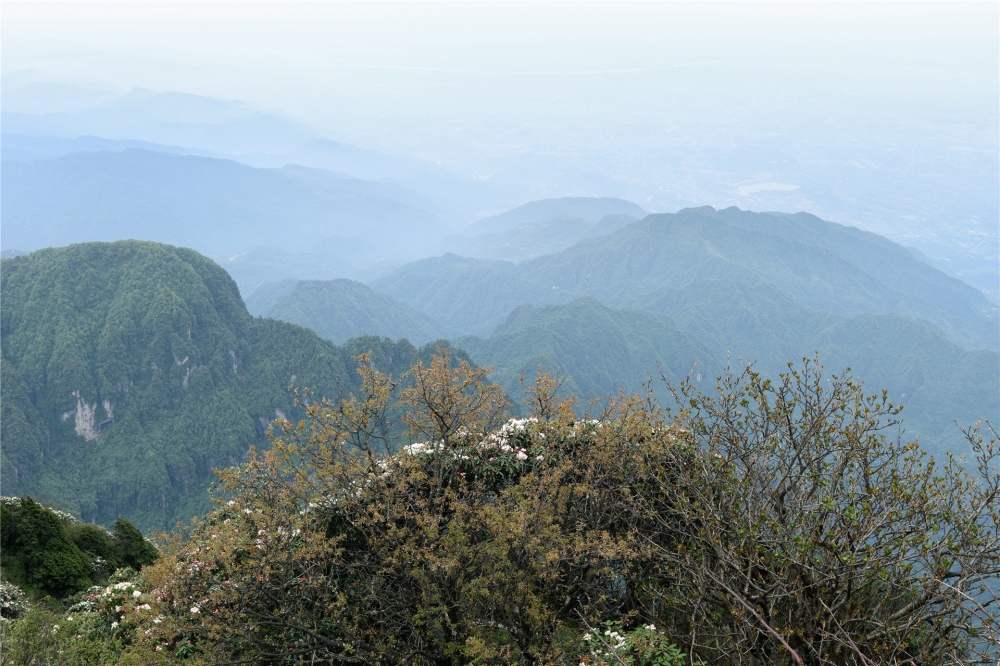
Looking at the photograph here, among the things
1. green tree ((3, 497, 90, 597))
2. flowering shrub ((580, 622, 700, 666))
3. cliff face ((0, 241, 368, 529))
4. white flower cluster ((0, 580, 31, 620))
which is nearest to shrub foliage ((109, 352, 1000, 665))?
flowering shrub ((580, 622, 700, 666))

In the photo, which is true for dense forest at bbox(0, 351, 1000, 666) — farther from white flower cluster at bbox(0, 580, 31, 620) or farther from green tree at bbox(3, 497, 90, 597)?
green tree at bbox(3, 497, 90, 597)

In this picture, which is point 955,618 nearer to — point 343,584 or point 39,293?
point 343,584

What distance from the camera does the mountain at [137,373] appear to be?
110 m

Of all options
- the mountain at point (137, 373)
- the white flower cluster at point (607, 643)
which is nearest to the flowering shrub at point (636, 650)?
the white flower cluster at point (607, 643)

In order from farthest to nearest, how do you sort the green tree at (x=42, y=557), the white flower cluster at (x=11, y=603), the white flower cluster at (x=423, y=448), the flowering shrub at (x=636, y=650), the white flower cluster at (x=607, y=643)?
the green tree at (x=42, y=557) < the white flower cluster at (x=11, y=603) < the white flower cluster at (x=423, y=448) < the white flower cluster at (x=607, y=643) < the flowering shrub at (x=636, y=650)

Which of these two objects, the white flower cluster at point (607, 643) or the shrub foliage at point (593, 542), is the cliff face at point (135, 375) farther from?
the white flower cluster at point (607, 643)

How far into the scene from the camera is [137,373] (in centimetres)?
13375

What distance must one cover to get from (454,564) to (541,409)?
14.6ft

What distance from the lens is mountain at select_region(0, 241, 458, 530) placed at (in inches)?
4318

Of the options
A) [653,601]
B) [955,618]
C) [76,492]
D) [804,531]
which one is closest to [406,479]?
[653,601]

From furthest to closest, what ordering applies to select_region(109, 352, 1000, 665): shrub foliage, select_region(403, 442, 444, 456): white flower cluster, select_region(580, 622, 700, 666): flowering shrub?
select_region(403, 442, 444, 456): white flower cluster → select_region(580, 622, 700, 666): flowering shrub → select_region(109, 352, 1000, 665): shrub foliage

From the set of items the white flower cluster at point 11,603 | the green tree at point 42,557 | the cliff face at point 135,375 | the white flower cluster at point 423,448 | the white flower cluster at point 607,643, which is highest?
the white flower cluster at point 423,448

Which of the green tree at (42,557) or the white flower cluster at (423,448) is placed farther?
the green tree at (42,557)

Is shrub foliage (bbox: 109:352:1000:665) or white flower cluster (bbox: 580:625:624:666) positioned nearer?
shrub foliage (bbox: 109:352:1000:665)
